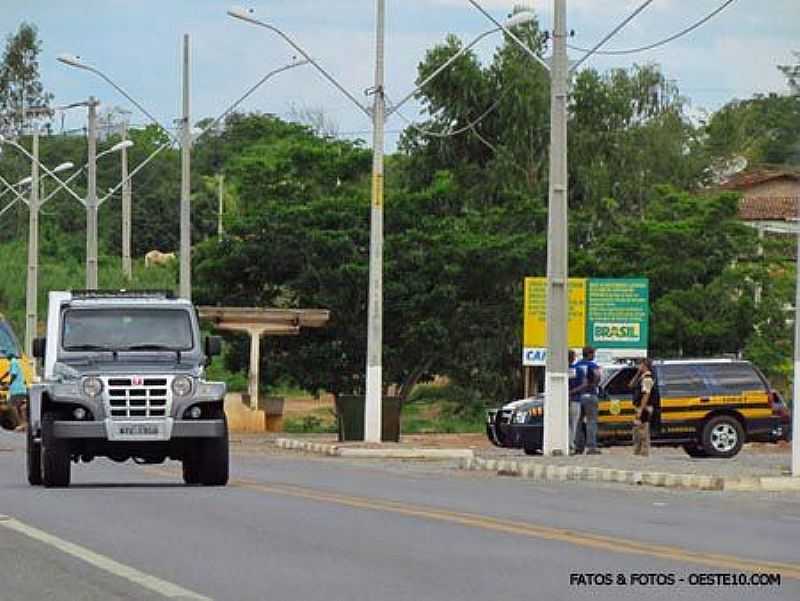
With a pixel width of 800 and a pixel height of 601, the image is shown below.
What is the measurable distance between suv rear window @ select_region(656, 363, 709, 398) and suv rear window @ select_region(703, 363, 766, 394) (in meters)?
0.19

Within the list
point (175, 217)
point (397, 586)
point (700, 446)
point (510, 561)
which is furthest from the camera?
point (175, 217)

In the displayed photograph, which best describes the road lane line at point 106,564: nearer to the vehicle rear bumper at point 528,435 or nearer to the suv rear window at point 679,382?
the vehicle rear bumper at point 528,435

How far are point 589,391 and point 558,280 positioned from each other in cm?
213

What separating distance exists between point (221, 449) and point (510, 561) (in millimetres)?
10709

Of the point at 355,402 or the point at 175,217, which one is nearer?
the point at 355,402

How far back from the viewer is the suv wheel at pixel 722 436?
131 feet

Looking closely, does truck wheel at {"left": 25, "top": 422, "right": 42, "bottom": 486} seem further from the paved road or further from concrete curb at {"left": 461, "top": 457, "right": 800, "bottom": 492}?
concrete curb at {"left": 461, "top": 457, "right": 800, "bottom": 492}

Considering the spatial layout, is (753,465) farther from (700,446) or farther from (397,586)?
(397,586)

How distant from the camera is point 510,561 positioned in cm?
1546

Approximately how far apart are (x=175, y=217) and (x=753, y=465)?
8034 cm

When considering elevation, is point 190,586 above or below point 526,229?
below

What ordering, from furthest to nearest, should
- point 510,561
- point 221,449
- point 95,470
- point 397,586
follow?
1. point 95,470
2. point 221,449
3. point 510,561
4. point 397,586

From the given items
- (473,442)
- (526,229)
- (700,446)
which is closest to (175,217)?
(526,229)

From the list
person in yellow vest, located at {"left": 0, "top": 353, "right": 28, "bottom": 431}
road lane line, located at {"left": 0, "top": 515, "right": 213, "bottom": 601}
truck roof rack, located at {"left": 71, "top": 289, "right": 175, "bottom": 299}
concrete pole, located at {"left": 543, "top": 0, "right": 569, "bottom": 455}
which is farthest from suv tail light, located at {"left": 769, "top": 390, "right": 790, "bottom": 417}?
road lane line, located at {"left": 0, "top": 515, "right": 213, "bottom": 601}
